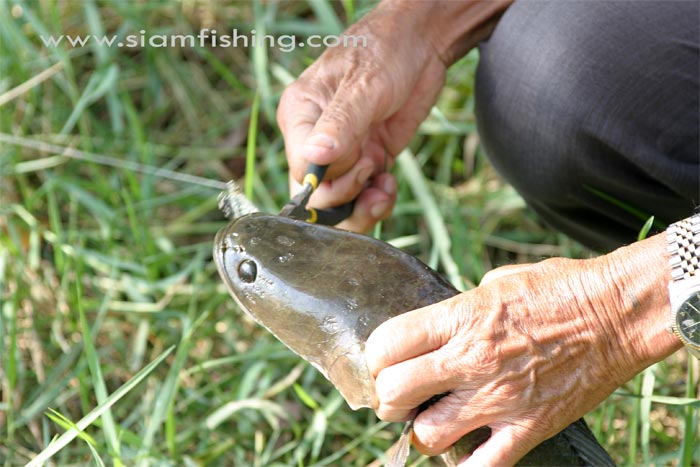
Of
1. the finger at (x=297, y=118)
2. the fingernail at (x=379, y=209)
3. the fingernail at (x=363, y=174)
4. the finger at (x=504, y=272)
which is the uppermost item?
the finger at (x=297, y=118)

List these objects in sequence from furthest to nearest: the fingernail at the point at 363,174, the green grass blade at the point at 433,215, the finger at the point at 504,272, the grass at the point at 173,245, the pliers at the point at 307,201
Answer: the green grass blade at the point at 433,215 → the grass at the point at 173,245 → the fingernail at the point at 363,174 → the pliers at the point at 307,201 → the finger at the point at 504,272

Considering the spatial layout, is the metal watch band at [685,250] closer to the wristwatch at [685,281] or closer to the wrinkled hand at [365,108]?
the wristwatch at [685,281]

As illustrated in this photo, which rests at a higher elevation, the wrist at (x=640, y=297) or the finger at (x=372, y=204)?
the wrist at (x=640, y=297)

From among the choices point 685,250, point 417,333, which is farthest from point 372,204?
point 685,250

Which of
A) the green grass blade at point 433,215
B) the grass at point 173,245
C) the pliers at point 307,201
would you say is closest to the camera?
the pliers at point 307,201

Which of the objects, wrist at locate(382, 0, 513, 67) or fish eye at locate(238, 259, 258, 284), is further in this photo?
wrist at locate(382, 0, 513, 67)

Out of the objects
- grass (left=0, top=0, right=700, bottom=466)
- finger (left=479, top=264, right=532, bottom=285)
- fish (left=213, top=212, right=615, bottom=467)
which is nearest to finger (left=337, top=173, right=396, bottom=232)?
grass (left=0, top=0, right=700, bottom=466)

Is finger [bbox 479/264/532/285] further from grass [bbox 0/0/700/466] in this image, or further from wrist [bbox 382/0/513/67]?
wrist [bbox 382/0/513/67]

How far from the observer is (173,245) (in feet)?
8.82

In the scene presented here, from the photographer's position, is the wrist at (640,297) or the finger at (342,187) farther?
the finger at (342,187)

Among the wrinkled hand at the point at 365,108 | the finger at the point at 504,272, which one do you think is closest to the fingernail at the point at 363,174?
the wrinkled hand at the point at 365,108

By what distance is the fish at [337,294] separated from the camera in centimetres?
147

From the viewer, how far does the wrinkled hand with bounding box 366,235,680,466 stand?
4.52 feet

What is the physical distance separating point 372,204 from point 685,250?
30.5 inches
